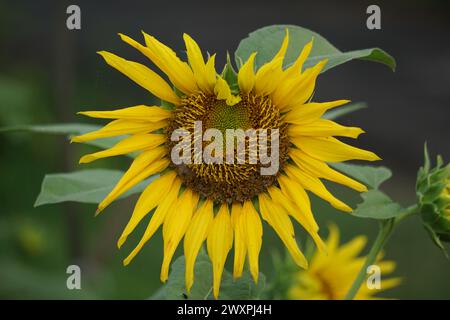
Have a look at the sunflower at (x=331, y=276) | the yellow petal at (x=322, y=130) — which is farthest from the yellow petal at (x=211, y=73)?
the sunflower at (x=331, y=276)

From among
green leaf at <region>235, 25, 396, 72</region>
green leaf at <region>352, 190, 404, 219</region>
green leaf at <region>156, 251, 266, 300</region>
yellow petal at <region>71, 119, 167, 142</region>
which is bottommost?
green leaf at <region>156, 251, 266, 300</region>

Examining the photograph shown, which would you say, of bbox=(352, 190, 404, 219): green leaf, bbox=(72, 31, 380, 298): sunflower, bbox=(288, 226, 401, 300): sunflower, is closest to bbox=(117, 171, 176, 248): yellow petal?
bbox=(72, 31, 380, 298): sunflower

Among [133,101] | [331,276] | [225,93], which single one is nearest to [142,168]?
[225,93]

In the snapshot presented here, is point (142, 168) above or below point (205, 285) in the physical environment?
above

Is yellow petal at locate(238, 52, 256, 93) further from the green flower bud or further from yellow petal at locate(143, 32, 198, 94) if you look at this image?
the green flower bud

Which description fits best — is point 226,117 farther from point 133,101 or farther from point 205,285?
point 133,101

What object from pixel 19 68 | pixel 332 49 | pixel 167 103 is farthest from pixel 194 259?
pixel 19 68

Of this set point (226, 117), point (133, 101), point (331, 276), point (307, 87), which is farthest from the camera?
point (133, 101)
